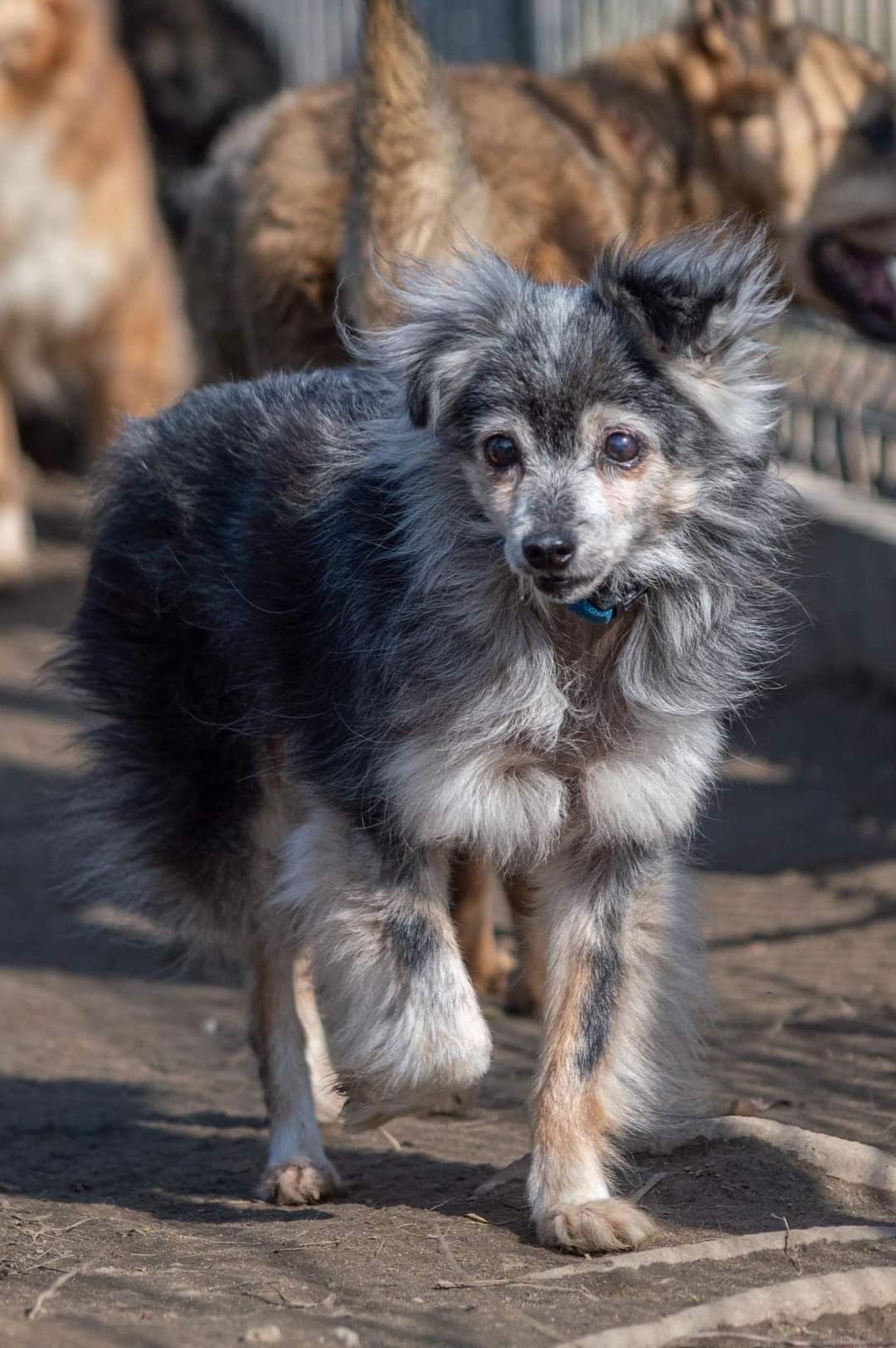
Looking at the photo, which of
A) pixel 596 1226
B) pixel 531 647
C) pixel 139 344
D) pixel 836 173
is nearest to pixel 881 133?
pixel 836 173

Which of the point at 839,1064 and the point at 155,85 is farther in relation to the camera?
the point at 155,85

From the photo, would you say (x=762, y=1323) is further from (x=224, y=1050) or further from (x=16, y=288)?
(x=16, y=288)

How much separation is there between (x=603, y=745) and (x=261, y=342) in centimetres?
255

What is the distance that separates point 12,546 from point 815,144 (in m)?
4.59

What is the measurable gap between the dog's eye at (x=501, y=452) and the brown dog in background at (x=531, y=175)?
0.87 meters

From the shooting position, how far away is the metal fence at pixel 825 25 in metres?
8.11

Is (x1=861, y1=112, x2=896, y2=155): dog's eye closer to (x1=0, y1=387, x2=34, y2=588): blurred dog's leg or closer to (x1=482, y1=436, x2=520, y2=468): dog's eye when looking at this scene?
(x1=482, y1=436, x2=520, y2=468): dog's eye

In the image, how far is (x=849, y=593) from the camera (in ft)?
25.6

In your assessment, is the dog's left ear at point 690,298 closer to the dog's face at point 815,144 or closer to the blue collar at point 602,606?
the blue collar at point 602,606

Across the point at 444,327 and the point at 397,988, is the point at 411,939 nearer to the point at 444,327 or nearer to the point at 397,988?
the point at 397,988

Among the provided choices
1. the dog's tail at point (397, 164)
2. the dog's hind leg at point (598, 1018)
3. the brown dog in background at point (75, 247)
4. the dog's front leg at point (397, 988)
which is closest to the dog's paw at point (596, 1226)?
the dog's hind leg at point (598, 1018)

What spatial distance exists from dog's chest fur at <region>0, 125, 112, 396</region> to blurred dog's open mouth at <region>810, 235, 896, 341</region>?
13.3 feet

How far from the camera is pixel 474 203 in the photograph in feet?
17.0

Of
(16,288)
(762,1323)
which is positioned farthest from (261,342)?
(16,288)
